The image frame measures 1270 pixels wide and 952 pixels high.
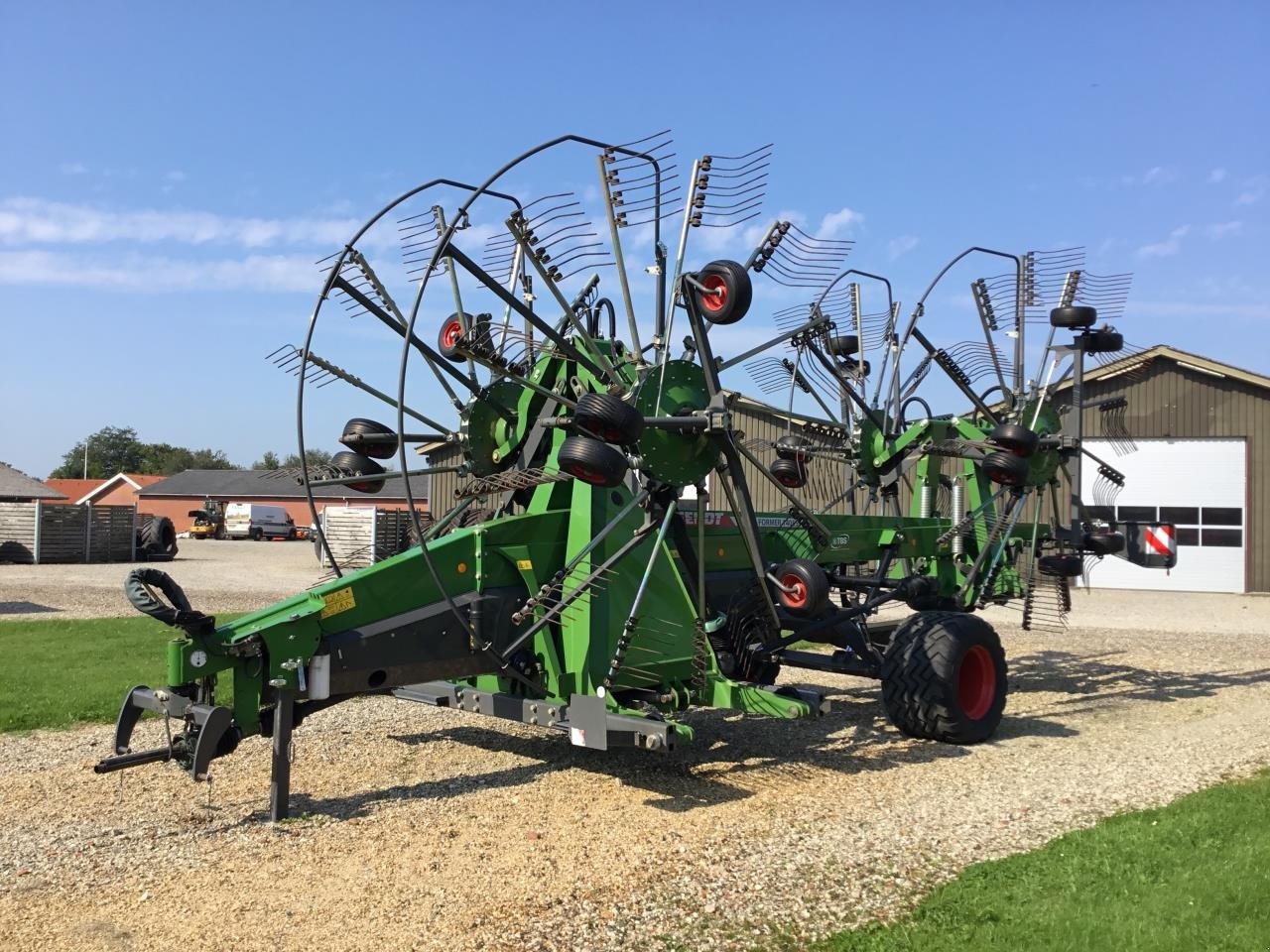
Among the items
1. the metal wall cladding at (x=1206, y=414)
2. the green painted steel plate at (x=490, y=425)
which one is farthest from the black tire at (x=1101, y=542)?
the metal wall cladding at (x=1206, y=414)

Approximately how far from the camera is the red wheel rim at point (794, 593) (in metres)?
7.47

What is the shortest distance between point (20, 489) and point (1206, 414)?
38305 millimetres

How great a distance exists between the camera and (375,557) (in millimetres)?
8148

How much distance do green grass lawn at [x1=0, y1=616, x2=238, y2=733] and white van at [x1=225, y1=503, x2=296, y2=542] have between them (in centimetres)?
4182

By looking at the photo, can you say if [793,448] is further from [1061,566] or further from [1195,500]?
[1195,500]

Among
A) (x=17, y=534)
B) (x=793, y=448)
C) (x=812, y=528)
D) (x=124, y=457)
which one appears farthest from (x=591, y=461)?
(x=124, y=457)

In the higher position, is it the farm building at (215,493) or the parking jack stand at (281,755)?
the farm building at (215,493)

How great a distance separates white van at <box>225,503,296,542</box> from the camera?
58062 millimetres

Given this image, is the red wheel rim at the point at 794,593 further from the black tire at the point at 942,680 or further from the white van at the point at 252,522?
the white van at the point at 252,522

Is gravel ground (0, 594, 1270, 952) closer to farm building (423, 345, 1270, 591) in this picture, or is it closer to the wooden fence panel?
farm building (423, 345, 1270, 591)

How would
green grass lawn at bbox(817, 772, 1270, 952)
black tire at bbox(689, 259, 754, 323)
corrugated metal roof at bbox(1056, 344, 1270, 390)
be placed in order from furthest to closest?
corrugated metal roof at bbox(1056, 344, 1270, 390) < black tire at bbox(689, 259, 754, 323) < green grass lawn at bbox(817, 772, 1270, 952)

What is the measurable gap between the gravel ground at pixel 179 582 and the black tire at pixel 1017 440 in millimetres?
14544

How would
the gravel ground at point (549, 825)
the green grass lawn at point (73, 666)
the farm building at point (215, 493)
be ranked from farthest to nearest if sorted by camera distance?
the farm building at point (215, 493)
the green grass lawn at point (73, 666)
the gravel ground at point (549, 825)

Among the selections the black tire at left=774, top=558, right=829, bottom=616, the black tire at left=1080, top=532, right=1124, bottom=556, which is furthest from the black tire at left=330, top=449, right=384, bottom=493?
the black tire at left=1080, top=532, right=1124, bottom=556
